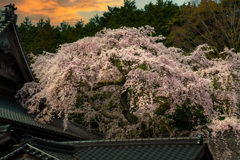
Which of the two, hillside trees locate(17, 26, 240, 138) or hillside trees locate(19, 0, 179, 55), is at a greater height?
hillside trees locate(19, 0, 179, 55)

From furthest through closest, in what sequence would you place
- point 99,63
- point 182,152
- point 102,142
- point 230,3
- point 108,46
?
1. point 230,3
2. point 108,46
3. point 99,63
4. point 102,142
5. point 182,152

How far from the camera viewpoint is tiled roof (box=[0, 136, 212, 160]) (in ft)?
16.7

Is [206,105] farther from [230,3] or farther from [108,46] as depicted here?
[230,3]

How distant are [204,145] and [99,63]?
7.33 metres

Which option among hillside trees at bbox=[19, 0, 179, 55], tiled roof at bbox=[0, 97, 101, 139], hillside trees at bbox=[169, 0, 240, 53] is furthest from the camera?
hillside trees at bbox=[19, 0, 179, 55]

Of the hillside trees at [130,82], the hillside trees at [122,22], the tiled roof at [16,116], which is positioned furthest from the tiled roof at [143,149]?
the hillside trees at [122,22]

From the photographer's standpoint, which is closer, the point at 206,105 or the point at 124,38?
the point at 206,105

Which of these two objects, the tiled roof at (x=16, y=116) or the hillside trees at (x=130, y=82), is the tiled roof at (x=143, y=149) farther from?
the hillside trees at (x=130, y=82)

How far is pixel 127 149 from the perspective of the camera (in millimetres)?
5652

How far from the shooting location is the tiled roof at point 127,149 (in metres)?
5.10

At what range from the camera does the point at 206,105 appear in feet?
39.9

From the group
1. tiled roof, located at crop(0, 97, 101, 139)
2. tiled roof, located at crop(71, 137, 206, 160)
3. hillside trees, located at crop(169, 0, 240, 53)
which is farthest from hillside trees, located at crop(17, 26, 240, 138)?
hillside trees, located at crop(169, 0, 240, 53)

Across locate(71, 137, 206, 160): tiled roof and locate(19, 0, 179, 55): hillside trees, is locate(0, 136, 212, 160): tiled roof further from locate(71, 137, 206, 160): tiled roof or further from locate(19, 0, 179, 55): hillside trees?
locate(19, 0, 179, 55): hillside trees

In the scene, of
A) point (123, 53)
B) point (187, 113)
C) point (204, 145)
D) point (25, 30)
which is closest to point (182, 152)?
point (204, 145)
